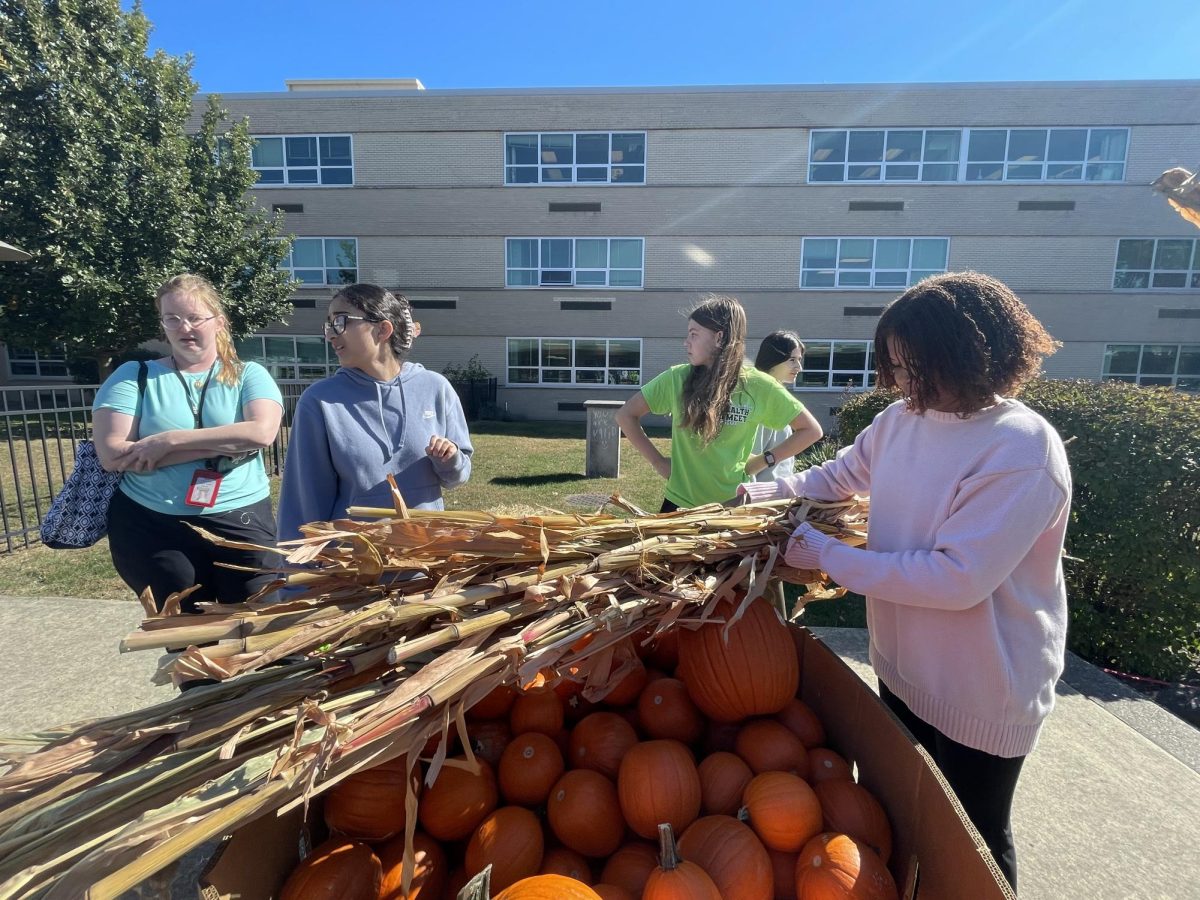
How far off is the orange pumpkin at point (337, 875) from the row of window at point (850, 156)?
2008cm

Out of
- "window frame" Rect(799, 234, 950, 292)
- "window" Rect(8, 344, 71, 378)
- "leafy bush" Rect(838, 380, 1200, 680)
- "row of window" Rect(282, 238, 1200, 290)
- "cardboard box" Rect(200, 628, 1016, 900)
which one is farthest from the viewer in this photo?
"window" Rect(8, 344, 71, 378)

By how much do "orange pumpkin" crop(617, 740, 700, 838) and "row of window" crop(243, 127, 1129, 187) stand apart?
19.9 metres

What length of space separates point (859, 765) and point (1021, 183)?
22.0 metres

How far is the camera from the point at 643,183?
19.0m

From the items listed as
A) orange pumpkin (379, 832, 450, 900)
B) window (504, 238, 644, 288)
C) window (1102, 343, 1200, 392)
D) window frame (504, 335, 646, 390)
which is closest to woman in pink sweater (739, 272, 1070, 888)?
orange pumpkin (379, 832, 450, 900)

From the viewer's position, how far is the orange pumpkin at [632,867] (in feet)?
3.84

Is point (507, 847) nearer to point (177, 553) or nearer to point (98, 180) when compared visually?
point (177, 553)

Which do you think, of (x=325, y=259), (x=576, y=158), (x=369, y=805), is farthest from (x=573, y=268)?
(x=369, y=805)

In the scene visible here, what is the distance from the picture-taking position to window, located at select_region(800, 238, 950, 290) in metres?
18.7

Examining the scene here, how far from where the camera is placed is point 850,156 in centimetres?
1850

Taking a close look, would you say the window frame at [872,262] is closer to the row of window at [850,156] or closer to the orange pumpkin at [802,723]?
the row of window at [850,156]

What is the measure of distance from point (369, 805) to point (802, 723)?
94cm

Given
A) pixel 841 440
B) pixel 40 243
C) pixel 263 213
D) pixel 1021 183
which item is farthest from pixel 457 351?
pixel 1021 183

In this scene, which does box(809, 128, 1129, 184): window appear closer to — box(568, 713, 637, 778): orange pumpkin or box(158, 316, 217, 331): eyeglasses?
box(158, 316, 217, 331): eyeglasses
